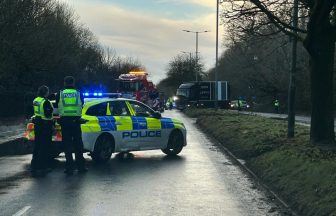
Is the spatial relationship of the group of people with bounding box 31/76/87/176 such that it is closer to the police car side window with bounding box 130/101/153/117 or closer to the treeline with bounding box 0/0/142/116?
the police car side window with bounding box 130/101/153/117

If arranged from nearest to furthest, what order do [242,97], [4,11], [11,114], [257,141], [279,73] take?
[257,141]
[4,11]
[11,114]
[279,73]
[242,97]

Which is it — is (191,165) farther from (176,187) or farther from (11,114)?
(11,114)

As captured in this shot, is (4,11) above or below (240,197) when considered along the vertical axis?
above

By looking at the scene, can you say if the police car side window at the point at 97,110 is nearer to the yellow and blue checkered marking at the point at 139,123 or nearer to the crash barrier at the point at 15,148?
the yellow and blue checkered marking at the point at 139,123

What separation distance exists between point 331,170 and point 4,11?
74.3 ft

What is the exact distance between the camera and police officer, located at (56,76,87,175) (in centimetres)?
1203

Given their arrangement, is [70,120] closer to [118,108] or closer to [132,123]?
[118,108]

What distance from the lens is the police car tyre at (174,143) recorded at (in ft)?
52.3

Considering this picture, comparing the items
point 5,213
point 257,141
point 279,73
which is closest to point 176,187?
point 5,213

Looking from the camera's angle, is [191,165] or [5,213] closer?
[5,213]

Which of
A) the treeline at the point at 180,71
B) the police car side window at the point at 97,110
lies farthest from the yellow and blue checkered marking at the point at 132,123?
the treeline at the point at 180,71

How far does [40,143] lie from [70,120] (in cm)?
91

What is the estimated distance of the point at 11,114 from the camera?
41812 millimetres

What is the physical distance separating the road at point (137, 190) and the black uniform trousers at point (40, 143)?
33 centimetres
